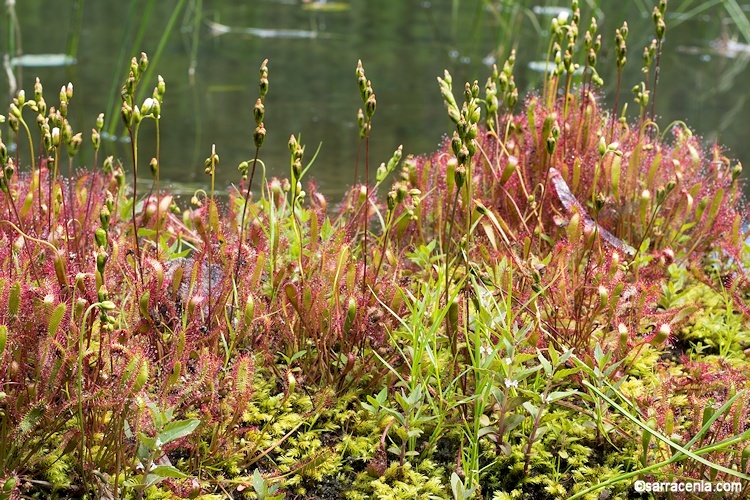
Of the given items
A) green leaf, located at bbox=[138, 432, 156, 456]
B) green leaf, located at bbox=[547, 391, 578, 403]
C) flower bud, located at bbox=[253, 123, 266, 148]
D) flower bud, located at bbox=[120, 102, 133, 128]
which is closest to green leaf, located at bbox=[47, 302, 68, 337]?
green leaf, located at bbox=[138, 432, 156, 456]

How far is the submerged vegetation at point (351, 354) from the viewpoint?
5.84 feet

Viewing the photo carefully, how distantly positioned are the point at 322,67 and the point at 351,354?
5.18 m

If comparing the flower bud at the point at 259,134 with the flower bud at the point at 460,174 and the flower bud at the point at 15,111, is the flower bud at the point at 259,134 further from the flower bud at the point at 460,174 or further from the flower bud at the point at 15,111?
the flower bud at the point at 15,111

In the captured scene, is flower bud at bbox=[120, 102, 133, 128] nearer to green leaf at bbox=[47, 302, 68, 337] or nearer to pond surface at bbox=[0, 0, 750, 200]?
green leaf at bbox=[47, 302, 68, 337]

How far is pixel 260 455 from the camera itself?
1896 millimetres

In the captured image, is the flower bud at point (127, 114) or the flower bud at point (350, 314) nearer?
the flower bud at point (127, 114)

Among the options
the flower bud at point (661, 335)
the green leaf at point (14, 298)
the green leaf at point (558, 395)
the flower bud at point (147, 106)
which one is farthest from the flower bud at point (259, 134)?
the flower bud at point (661, 335)

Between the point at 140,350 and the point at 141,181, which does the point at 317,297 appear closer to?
the point at 140,350

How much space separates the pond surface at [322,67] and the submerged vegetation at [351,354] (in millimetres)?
1644

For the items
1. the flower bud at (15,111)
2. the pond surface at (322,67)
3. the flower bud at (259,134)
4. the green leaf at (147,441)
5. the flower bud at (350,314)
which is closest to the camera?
the green leaf at (147,441)

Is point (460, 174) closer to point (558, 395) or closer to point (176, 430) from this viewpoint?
point (558, 395)

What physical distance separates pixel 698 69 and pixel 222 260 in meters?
6.21

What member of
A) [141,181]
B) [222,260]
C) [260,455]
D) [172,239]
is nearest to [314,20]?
[141,181]

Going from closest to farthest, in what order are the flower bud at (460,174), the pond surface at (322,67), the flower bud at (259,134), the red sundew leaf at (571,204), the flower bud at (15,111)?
the flower bud at (460,174)
the flower bud at (259,134)
the flower bud at (15,111)
the red sundew leaf at (571,204)
the pond surface at (322,67)
